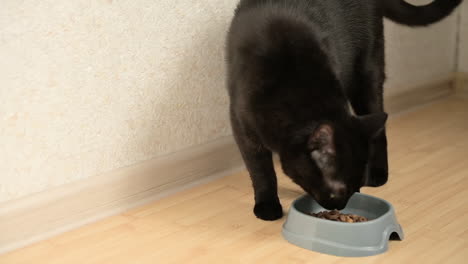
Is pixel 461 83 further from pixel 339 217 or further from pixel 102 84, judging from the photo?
pixel 102 84

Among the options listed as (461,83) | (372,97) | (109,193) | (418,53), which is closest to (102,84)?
(109,193)

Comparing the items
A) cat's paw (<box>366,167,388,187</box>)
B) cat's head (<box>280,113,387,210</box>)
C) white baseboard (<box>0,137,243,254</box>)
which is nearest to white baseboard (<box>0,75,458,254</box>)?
white baseboard (<box>0,137,243,254</box>)

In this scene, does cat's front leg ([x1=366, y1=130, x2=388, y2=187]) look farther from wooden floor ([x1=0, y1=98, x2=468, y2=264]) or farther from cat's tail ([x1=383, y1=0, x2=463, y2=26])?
cat's tail ([x1=383, y1=0, x2=463, y2=26])

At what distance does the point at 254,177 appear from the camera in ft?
5.52

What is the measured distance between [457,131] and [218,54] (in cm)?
109

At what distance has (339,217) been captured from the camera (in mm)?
1521

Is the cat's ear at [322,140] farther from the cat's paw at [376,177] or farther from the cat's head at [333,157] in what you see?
the cat's paw at [376,177]

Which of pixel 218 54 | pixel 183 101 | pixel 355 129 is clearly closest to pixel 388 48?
pixel 218 54

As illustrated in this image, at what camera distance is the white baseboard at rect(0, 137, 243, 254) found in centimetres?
159

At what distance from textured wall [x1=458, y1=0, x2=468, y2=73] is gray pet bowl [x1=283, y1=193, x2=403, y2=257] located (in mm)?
1640

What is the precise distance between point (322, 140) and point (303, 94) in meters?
0.16

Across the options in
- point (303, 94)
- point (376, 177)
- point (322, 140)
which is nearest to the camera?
point (322, 140)

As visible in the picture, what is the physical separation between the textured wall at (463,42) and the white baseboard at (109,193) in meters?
1.43

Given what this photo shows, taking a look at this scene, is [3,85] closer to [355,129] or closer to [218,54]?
[218,54]
